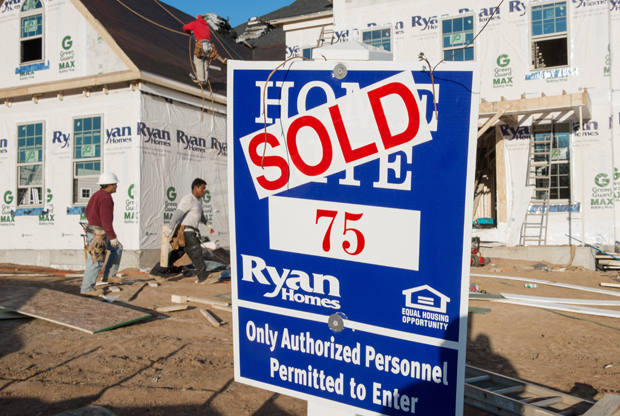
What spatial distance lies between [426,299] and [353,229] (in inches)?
14.6

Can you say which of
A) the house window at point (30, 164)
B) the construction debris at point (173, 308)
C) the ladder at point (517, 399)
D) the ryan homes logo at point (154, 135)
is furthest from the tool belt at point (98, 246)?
the house window at point (30, 164)

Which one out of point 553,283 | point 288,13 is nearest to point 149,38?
point 288,13

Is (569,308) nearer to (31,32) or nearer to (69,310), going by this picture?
(69,310)

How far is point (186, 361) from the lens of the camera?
4.87 m

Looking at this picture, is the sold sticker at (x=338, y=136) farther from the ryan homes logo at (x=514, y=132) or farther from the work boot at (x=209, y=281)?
the ryan homes logo at (x=514, y=132)

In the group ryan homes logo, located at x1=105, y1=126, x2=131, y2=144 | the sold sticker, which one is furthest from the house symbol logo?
ryan homes logo, located at x1=105, y1=126, x2=131, y2=144

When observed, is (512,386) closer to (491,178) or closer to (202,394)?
(202,394)

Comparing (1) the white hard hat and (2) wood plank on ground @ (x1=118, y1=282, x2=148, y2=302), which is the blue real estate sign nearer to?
(2) wood plank on ground @ (x1=118, y1=282, x2=148, y2=302)

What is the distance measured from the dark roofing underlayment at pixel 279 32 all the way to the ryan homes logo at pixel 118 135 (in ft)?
26.0

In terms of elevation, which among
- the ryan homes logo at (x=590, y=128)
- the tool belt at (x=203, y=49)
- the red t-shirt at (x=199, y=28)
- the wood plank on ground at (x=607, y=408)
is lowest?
the wood plank on ground at (x=607, y=408)

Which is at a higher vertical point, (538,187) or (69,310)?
(538,187)

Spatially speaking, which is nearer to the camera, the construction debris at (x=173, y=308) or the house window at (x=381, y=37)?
the construction debris at (x=173, y=308)

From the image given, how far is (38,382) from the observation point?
13.7 feet

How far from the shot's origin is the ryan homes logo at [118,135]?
11.9 metres
